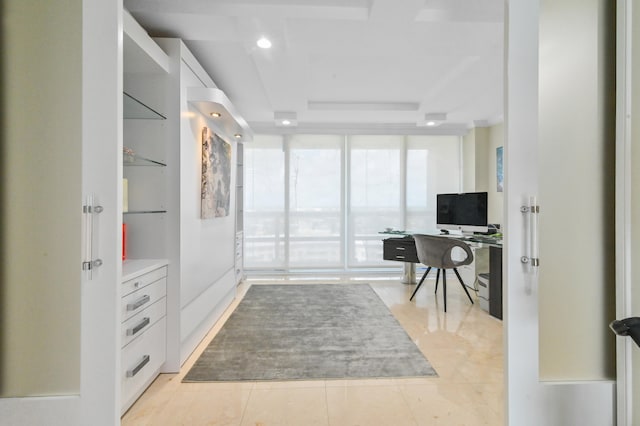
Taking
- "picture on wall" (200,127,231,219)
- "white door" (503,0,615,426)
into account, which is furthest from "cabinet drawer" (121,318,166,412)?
"white door" (503,0,615,426)

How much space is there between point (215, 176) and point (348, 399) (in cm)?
212

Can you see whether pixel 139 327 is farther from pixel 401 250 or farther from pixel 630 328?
pixel 401 250

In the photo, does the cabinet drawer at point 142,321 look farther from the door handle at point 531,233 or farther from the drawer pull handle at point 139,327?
the door handle at point 531,233

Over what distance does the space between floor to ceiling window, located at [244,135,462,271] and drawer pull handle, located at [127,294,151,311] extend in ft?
11.5

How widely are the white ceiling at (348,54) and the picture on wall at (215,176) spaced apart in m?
0.72

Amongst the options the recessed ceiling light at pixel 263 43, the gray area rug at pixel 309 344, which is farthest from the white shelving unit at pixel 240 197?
the recessed ceiling light at pixel 263 43

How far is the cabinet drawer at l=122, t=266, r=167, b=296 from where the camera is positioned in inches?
63.8

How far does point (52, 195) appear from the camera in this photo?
123 centimetres

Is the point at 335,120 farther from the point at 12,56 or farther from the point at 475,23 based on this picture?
the point at 12,56

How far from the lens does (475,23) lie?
2.12 m

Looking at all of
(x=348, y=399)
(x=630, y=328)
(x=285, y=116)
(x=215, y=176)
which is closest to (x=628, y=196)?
(x=630, y=328)

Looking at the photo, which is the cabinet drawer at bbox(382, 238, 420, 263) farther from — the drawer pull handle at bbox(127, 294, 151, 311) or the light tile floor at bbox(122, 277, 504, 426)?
the drawer pull handle at bbox(127, 294, 151, 311)

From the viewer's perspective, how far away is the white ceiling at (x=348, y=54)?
6.41 ft

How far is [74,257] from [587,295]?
214 centimetres
